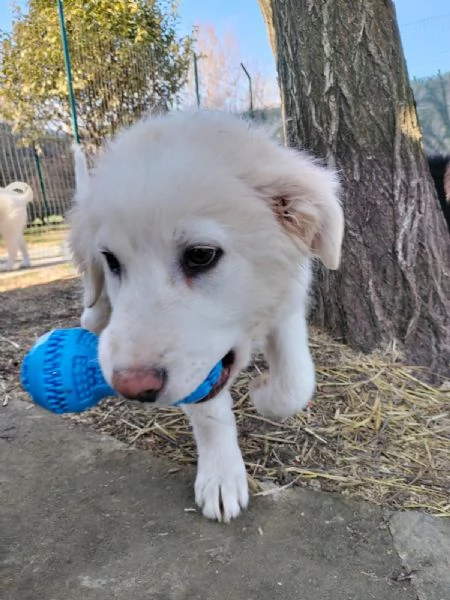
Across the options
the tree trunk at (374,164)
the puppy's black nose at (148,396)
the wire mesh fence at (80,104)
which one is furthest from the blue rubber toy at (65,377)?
the wire mesh fence at (80,104)

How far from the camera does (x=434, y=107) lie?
9492mm

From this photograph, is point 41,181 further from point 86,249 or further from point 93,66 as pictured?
point 86,249

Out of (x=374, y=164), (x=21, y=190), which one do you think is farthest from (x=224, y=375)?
(x=21, y=190)

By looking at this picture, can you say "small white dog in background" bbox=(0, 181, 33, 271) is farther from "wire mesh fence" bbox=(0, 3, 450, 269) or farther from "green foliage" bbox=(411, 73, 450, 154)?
"green foliage" bbox=(411, 73, 450, 154)

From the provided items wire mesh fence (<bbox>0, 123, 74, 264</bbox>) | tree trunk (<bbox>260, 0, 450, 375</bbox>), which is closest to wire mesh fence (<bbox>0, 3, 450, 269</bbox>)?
wire mesh fence (<bbox>0, 123, 74, 264</bbox>)

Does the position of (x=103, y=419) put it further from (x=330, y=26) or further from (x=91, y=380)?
(x=330, y=26)

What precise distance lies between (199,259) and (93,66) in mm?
7363

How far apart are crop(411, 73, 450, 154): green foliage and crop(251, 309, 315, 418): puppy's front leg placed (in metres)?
8.37

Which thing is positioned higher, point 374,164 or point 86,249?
point 374,164

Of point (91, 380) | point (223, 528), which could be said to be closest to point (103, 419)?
point (91, 380)

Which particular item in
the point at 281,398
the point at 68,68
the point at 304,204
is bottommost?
the point at 281,398

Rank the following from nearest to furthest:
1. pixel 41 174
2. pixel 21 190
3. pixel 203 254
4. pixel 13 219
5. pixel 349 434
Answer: pixel 203 254 < pixel 349 434 < pixel 13 219 < pixel 21 190 < pixel 41 174

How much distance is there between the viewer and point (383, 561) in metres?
A: 1.53

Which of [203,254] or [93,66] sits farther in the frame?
[93,66]
